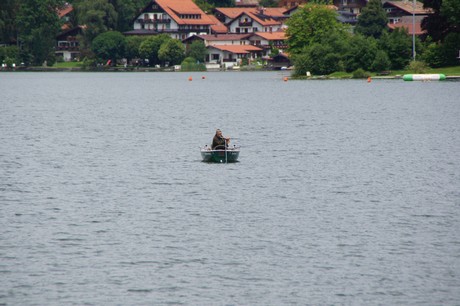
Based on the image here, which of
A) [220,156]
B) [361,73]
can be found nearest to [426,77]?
[361,73]

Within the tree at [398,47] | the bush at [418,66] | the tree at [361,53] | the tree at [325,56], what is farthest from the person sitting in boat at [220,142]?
the tree at [325,56]

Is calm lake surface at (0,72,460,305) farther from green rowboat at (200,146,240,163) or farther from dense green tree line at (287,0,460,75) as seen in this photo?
dense green tree line at (287,0,460,75)

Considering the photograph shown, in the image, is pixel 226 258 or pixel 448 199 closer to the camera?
pixel 226 258

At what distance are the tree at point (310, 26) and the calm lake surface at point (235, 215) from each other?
288ft

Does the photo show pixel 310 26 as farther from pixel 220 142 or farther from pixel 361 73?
pixel 220 142

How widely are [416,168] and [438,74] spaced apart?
9757 centimetres

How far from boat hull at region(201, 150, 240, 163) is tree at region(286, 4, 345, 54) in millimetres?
121773

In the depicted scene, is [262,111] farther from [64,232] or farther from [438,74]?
[64,232]

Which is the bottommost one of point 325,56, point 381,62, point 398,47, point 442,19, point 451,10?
point 381,62

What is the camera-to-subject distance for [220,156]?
61750 mm

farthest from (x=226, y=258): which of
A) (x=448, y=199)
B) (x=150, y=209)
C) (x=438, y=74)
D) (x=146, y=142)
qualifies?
(x=438, y=74)

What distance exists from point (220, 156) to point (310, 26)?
414 ft

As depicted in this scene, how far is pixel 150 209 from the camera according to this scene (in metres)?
46.8

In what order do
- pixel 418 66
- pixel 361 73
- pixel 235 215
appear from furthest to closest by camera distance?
pixel 361 73
pixel 418 66
pixel 235 215
